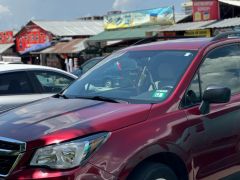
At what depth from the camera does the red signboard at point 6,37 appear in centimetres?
4176

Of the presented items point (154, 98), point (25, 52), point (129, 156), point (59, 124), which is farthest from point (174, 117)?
Result: point (25, 52)

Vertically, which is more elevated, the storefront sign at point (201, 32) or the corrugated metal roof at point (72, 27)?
the corrugated metal roof at point (72, 27)

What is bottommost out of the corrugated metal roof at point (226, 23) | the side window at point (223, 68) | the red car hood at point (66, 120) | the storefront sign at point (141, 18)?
the red car hood at point (66, 120)

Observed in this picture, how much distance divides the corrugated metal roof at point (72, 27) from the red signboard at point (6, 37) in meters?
4.15

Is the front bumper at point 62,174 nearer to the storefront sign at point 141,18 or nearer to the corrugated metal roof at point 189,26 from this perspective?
the corrugated metal roof at point 189,26

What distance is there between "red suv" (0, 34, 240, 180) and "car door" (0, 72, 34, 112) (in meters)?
2.38

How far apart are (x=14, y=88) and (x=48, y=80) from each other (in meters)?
0.65

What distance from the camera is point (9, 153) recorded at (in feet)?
11.7

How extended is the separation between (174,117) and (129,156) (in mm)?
619

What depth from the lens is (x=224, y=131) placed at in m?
4.42

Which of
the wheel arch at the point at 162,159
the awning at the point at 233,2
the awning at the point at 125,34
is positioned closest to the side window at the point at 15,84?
the wheel arch at the point at 162,159

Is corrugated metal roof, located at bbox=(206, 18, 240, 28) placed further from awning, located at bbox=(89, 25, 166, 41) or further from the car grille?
the car grille

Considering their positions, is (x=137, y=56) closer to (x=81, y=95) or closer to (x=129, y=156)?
(x=81, y=95)

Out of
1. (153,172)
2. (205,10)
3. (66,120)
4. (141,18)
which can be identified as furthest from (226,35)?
(141,18)
